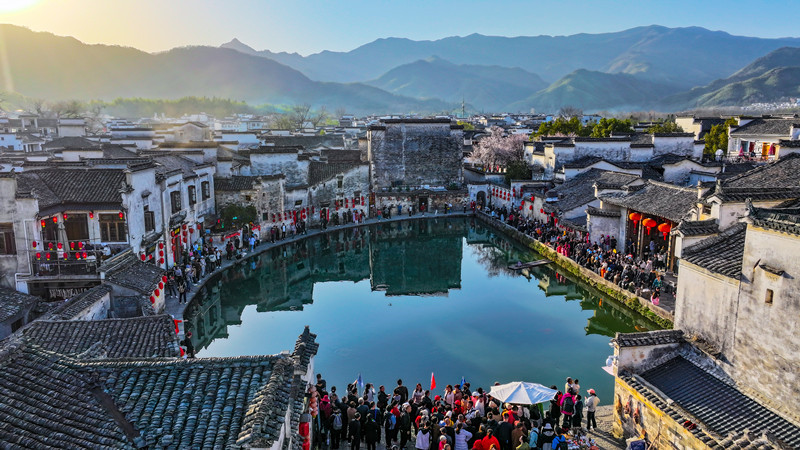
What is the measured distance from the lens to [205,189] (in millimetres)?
29062

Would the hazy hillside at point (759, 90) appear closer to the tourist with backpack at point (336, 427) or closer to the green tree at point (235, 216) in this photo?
the green tree at point (235, 216)

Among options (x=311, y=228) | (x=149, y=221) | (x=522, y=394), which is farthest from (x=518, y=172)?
(x=522, y=394)

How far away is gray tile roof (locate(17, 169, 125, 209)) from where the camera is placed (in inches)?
739

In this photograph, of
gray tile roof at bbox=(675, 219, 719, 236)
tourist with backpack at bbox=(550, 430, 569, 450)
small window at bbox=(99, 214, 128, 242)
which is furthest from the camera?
small window at bbox=(99, 214, 128, 242)

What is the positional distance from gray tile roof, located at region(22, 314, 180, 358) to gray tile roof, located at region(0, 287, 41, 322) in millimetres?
2536

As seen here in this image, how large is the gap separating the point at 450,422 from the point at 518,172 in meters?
32.6

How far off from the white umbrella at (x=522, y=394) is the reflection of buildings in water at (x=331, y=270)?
427 inches

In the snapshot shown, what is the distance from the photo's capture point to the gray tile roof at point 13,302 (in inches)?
576

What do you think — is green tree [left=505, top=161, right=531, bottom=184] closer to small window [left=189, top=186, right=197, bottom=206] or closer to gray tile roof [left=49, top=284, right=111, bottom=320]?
small window [left=189, top=186, right=197, bottom=206]

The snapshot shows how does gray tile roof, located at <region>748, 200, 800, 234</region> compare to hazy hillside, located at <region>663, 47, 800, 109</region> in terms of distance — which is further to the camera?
hazy hillside, located at <region>663, 47, 800, 109</region>

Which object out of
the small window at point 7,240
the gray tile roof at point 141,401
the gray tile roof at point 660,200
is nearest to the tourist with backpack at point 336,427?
the gray tile roof at point 141,401

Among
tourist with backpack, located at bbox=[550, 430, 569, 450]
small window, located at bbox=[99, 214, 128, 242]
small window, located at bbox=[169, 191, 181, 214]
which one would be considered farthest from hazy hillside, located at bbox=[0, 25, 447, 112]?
tourist with backpack, located at bbox=[550, 430, 569, 450]

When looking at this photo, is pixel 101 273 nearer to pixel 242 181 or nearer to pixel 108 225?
pixel 108 225

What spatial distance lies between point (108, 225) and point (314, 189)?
1705cm
